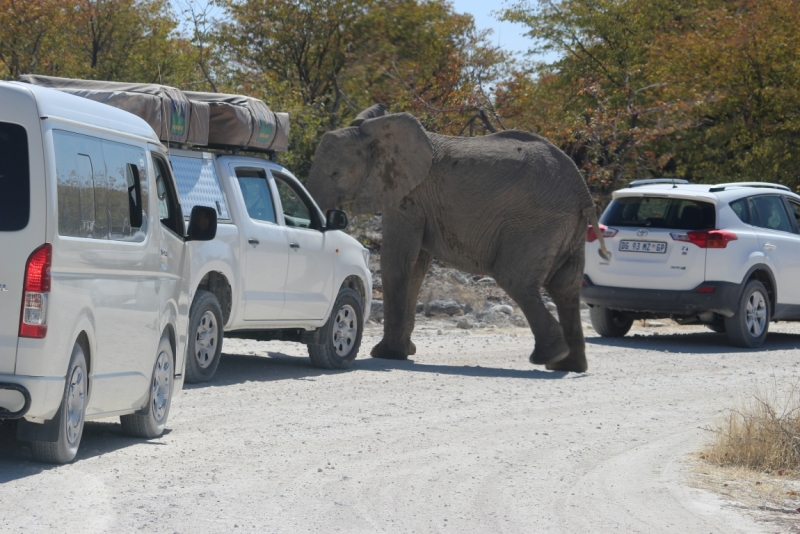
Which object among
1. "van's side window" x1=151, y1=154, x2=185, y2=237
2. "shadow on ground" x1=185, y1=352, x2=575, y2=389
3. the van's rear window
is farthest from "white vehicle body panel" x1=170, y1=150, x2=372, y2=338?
the van's rear window

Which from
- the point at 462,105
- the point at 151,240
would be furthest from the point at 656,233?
the point at 151,240

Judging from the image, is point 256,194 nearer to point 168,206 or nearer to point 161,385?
point 168,206

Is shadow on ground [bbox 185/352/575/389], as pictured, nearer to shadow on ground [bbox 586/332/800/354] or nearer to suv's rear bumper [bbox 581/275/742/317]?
suv's rear bumper [bbox 581/275/742/317]

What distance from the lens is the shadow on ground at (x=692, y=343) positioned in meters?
16.0

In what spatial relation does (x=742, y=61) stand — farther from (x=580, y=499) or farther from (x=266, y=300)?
(x=580, y=499)

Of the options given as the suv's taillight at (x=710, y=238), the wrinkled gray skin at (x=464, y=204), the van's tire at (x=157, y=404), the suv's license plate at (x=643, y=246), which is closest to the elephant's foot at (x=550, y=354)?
the wrinkled gray skin at (x=464, y=204)

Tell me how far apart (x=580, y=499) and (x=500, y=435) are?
2.14 metres

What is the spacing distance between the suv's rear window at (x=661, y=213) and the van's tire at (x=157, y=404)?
916cm

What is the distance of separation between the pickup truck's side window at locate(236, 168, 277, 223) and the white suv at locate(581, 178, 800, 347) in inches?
233

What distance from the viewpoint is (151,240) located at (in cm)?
773

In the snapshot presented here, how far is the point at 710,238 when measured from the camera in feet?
51.6

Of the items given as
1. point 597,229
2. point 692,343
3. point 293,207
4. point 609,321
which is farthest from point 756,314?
point 293,207

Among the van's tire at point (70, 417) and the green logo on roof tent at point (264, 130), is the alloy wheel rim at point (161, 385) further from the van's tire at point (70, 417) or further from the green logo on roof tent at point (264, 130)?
the green logo on roof tent at point (264, 130)

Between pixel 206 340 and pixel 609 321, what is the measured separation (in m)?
7.89
